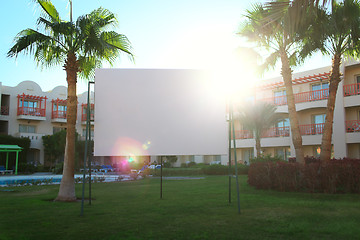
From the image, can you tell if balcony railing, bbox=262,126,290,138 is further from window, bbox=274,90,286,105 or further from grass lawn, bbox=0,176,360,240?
grass lawn, bbox=0,176,360,240

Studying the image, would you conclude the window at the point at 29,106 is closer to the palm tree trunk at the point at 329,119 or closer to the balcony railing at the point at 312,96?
the balcony railing at the point at 312,96

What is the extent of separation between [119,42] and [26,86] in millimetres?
33096

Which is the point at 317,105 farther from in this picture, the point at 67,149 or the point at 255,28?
the point at 67,149

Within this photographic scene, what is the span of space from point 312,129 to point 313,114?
6.31 feet

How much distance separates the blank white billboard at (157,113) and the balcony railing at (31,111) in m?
34.4

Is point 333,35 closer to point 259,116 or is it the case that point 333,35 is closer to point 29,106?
point 259,116

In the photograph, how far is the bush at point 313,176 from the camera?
37.7 feet

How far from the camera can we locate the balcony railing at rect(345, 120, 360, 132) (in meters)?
25.7

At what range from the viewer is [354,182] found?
11.4 metres

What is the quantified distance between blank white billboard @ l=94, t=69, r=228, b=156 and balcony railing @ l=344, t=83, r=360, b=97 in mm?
21637

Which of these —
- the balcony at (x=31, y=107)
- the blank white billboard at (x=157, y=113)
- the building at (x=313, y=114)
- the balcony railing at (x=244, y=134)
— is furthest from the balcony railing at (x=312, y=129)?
the balcony at (x=31, y=107)

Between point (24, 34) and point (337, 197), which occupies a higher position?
point (24, 34)

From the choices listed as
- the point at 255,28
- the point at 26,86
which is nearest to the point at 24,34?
the point at 255,28

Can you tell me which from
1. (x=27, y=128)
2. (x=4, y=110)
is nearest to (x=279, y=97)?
(x=27, y=128)
